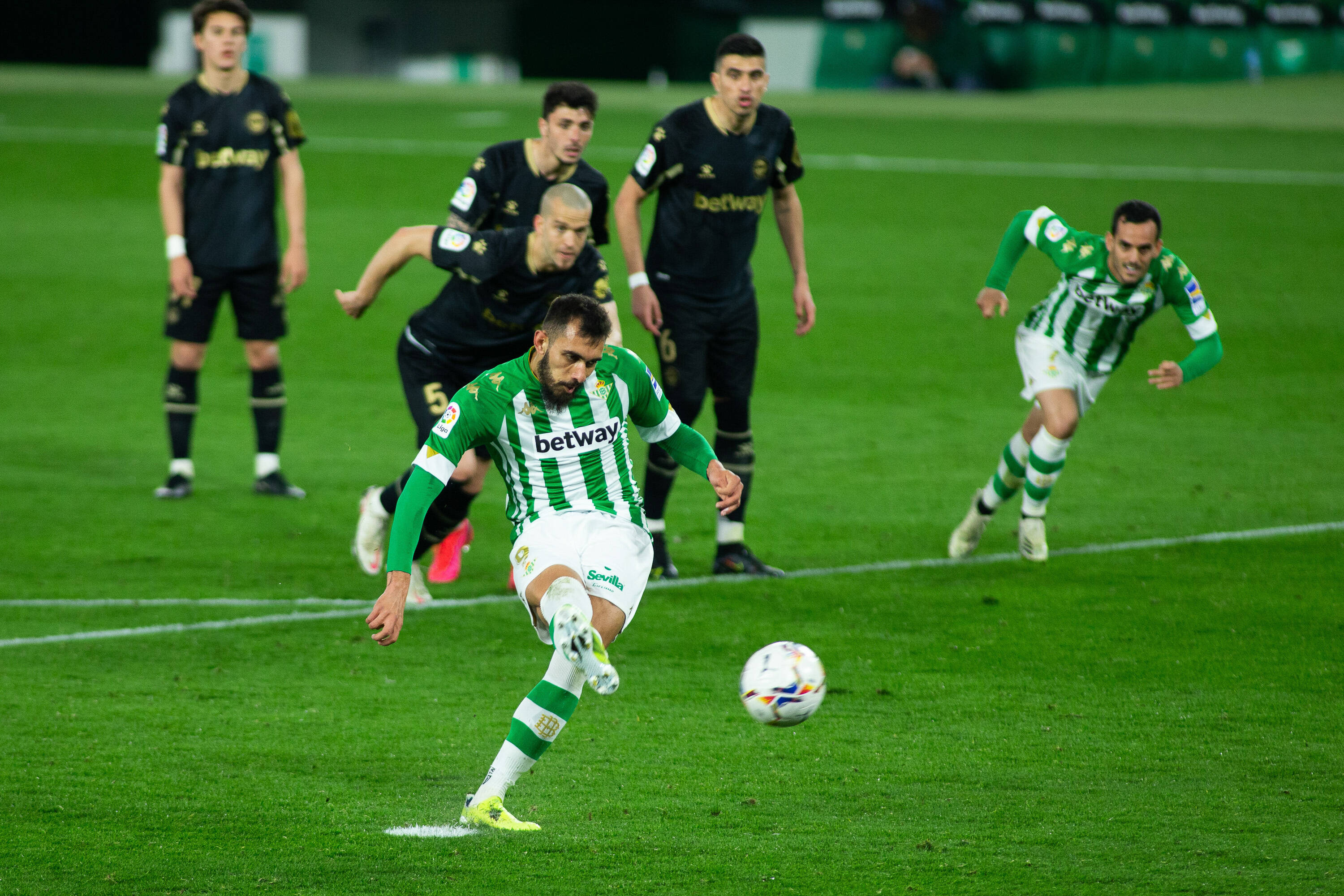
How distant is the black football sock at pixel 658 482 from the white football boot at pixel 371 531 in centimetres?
121

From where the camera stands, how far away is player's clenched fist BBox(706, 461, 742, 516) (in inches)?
196

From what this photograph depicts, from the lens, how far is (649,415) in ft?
17.2

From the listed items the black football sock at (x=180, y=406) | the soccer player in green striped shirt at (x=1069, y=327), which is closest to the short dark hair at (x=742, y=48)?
the soccer player in green striped shirt at (x=1069, y=327)

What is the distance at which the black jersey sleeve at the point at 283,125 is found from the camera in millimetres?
8664

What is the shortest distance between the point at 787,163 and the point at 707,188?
451 millimetres

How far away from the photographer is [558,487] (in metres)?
5.10

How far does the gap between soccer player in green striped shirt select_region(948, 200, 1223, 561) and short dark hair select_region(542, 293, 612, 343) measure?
298cm

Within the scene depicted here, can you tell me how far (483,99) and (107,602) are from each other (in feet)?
90.9

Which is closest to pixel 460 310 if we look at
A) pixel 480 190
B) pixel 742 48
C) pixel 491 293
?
pixel 491 293

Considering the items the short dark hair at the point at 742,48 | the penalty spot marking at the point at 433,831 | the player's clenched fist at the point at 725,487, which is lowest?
the penalty spot marking at the point at 433,831

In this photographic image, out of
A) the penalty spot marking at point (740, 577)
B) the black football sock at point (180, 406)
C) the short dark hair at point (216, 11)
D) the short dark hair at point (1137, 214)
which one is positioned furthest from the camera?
the black football sock at point (180, 406)

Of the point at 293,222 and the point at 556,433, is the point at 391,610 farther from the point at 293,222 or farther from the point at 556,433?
the point at 293,222

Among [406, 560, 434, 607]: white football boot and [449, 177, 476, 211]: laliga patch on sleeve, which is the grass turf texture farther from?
→ [449, 177, 476, 211]: laliga patch on sleeve

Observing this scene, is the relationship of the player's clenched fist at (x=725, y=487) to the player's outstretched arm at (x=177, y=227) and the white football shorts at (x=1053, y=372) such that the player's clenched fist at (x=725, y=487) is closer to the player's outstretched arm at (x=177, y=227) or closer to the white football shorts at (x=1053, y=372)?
the white football shorts at (x=1053, y=372)
